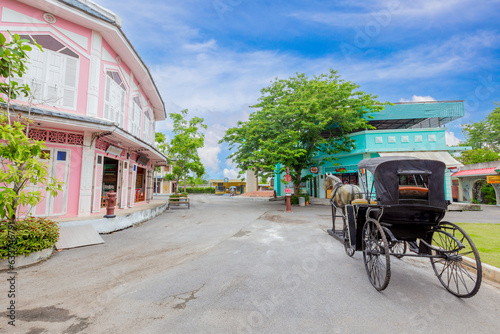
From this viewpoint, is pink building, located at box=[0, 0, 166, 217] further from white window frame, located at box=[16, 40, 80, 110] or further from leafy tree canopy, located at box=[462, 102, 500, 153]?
leafy tree canopy, located at box=[462, 102, 500, 153]

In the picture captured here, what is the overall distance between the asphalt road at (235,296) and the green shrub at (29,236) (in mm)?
432

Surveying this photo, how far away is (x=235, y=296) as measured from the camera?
3.28 metres

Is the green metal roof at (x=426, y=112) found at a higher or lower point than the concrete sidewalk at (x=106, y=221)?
higher

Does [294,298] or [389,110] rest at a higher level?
[389,110]

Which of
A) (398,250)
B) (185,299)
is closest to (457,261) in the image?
(398,250)

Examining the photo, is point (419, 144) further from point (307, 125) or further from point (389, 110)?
point (307, 125)

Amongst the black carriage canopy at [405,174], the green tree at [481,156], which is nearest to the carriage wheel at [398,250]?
the black carriage canopy at [405,174]

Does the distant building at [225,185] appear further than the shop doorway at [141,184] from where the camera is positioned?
Yes

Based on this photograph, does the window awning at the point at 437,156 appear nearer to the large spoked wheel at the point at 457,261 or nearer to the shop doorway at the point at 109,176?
the large spoked wheel at the point at 457,261

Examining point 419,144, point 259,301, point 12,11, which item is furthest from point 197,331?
point 419,144

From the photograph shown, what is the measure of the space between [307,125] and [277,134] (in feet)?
7.68

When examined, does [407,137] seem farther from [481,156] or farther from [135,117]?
[135,117]

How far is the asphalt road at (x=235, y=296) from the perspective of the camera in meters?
2.62

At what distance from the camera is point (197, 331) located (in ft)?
8.13
